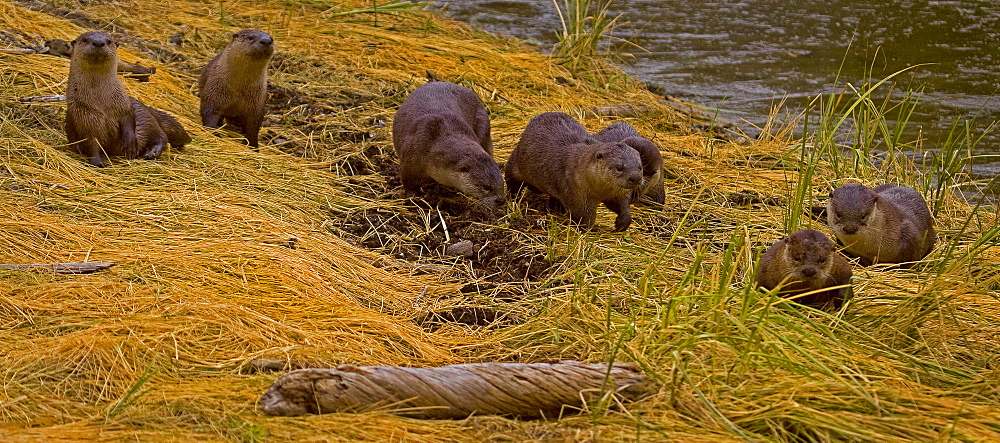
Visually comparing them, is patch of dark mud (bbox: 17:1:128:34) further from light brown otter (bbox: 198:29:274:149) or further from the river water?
the river water

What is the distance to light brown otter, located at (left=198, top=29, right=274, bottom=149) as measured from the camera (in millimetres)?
5816

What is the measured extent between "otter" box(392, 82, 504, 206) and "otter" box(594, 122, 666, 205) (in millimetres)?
675

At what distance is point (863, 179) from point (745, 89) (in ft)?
9.18

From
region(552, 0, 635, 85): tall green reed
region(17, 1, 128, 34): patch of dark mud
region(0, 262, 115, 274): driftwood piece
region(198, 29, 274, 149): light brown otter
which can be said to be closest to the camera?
region(0, 262, 115, 274): driftwood piece

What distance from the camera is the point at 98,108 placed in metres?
5.01

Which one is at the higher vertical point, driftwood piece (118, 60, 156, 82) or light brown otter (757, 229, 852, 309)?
light brown otter (757, 229, 852, 309)

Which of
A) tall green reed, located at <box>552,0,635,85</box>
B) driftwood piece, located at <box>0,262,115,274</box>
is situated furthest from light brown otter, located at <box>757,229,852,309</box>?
tall green reed, located at <box>552,0,635,85</box>

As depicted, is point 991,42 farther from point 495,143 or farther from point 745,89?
point 495,143

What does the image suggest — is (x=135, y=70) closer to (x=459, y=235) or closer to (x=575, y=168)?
(x=459, y=235)

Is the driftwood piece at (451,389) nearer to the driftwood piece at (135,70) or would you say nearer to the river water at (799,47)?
the driftwood piece at (135,70)

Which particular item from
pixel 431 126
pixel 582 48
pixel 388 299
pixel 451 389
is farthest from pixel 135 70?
pixel 451 389

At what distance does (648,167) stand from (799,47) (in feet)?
16.2

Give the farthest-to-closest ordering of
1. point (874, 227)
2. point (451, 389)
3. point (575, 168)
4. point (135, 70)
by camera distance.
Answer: point (135, 70) < point (575, 168) < point (874, 227) < point (451, 389)

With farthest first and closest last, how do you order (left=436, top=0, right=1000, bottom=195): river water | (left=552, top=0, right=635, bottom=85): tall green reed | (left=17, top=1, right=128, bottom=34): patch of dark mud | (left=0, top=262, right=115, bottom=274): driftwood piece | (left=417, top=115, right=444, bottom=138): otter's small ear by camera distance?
(left=552, top=0, right=635, bottom=85): tall green reed < (left=436, top=0, right=1000, bottom=195): river water < (left=17, top=1, right=128, bottom=34): patch of dark mud < (left=417, top=115, right=444, bottom=138): otter's small ear < (left=0, top=262, right=115, bottom=274): driftwood piece
